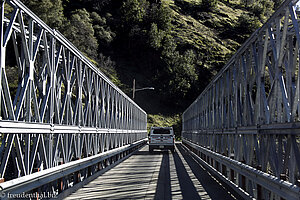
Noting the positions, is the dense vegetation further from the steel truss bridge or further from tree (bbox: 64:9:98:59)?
the steel truss bridge

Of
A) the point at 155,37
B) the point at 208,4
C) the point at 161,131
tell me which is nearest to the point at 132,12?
the point at 155,37

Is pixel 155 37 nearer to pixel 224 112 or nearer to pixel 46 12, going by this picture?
pixel 46 12

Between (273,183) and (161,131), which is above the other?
(161,131)

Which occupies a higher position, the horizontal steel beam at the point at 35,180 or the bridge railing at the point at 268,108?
the bridge railing at the point at 268,108

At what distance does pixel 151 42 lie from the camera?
3211 inches

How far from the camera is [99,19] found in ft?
290

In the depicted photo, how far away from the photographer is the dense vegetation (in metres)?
72.0

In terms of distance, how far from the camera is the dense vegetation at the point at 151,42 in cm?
7200

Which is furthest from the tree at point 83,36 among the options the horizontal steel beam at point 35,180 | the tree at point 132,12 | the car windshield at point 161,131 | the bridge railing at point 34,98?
the horizontal steel beam at point 35,180

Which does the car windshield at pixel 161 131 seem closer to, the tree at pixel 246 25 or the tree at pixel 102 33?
the tree at pixel 102 33

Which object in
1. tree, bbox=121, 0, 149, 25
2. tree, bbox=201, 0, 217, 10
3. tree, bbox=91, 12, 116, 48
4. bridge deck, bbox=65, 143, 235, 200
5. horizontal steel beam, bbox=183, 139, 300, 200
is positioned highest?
tree, bbox=201, 0, 217, 10

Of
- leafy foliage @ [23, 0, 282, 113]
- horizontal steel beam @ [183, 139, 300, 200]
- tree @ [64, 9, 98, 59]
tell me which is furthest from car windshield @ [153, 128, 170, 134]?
tree @ [64, 9, 98, 59]

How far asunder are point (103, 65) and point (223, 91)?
206 feet

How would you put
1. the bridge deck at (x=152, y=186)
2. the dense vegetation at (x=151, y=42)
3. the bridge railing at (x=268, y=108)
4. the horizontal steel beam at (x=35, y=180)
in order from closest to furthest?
the horizontal steel beam at (x=35, y=180)
the bridge railing at (x=268, y=108)
the bridge deck at (x=152, y=186)
the dense vegetation at (x=151, y=42)
